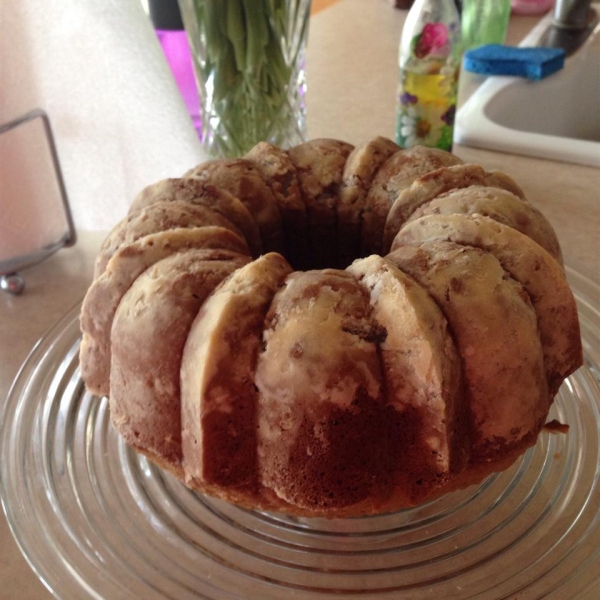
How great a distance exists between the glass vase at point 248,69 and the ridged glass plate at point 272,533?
561 mm

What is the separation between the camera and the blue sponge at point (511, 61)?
4.80 feet

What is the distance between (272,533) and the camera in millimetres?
631

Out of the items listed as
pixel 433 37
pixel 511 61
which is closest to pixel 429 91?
pixel 433 37

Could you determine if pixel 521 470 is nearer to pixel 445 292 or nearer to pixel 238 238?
pixel 445 292

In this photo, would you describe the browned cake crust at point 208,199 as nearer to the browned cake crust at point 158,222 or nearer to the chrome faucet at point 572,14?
the browned cake crust at point 158,222

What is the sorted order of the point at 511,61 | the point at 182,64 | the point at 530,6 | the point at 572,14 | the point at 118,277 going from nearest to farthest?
the point at 118,277 < the point at 182,64 < the point at 511,61 < the point at 572,14 < the point at 530,6

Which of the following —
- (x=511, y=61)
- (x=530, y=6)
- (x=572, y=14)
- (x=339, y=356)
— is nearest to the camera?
(x=339, y=356)

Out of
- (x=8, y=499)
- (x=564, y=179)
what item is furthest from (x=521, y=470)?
(x=564, y=179)

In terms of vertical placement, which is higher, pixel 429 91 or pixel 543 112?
pixel 429 91

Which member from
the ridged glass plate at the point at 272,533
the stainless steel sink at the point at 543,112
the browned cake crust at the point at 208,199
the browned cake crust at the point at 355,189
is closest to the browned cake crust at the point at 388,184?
the browned cake crust at the point at 355,189

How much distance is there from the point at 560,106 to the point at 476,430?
118 centimetres

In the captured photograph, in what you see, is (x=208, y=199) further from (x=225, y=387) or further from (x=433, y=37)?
(x=433, y=37)

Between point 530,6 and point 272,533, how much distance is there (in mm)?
1636

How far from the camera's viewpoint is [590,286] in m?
0.86
